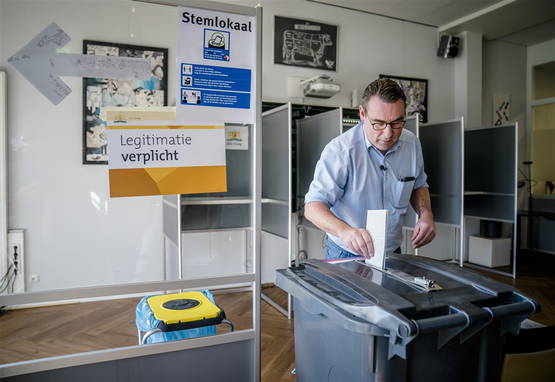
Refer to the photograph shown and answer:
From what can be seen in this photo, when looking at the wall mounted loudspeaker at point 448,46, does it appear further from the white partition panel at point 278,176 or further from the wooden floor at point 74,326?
the wooden floor at point 74,326

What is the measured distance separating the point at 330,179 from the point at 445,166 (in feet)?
9.98

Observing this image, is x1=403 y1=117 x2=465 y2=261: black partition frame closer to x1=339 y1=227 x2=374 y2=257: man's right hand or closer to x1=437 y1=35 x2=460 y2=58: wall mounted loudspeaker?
x1=437 y1=35 x2=460 y2=58: wall mounted loudspeaker

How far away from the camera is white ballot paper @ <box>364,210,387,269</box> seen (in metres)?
1.12

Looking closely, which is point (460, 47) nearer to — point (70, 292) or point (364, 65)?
point (364, 65)

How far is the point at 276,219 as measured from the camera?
355 cm

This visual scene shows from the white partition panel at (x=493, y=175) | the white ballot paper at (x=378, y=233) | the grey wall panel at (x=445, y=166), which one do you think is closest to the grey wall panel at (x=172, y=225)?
the white ballot paper at (x=378, y=233)

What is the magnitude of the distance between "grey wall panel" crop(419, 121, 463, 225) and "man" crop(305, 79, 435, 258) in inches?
97.4

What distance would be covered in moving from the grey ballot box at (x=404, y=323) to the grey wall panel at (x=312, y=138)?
7.90ft

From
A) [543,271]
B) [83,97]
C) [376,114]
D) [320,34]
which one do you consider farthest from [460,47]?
[83,97]

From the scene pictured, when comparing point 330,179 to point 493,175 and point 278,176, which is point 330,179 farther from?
point 493,175

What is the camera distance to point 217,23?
1287 millimetres

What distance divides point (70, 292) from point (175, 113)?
0.60 meters

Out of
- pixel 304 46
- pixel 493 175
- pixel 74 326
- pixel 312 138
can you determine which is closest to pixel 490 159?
pixel 493 175

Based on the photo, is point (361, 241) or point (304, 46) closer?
point (361, 241)
